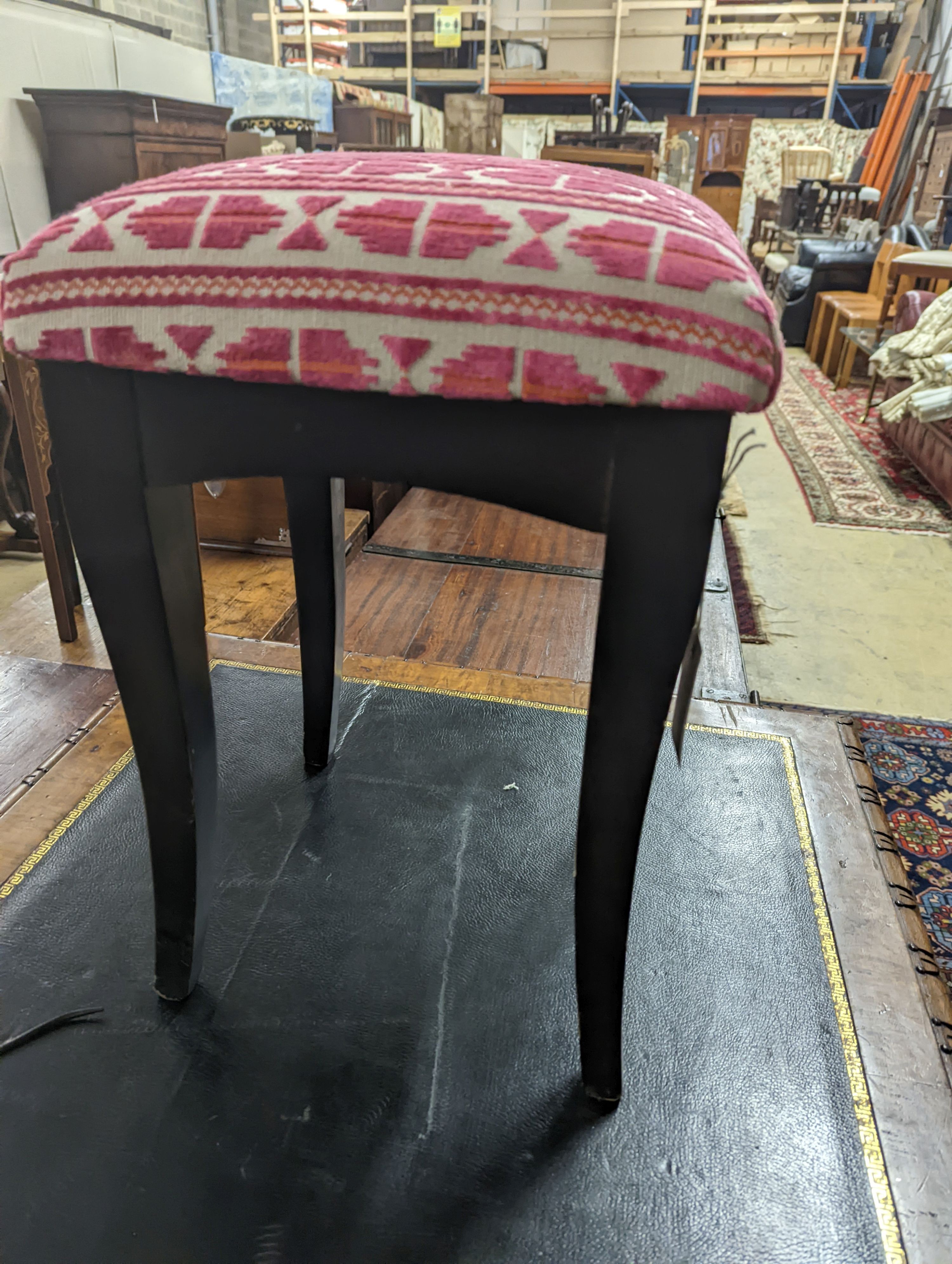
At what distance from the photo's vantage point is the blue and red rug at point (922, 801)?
125 centimetres

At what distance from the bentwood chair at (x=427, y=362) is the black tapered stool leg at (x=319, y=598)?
34 centimetres

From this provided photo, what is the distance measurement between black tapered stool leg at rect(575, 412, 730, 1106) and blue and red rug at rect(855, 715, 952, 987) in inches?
27.3

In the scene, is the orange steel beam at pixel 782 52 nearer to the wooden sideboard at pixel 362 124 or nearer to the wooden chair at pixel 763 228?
the wooden chair at pixel 763 228

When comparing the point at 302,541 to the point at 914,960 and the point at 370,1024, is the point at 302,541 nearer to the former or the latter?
the point at 370,1024

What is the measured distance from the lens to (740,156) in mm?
9508

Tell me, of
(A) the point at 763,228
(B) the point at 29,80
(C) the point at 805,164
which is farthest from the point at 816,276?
(C) the point at 805,164

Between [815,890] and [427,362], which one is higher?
[427,362]

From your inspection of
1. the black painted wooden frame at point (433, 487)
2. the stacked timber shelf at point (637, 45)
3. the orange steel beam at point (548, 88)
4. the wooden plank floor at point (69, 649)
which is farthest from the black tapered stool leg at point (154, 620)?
the orange steel beam at point (548, 88)

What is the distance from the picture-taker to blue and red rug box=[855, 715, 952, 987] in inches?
49.1

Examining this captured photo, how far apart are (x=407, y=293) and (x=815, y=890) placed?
2.60 ft

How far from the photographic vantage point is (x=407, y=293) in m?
0.46

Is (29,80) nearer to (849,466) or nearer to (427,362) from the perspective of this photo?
(427,362)

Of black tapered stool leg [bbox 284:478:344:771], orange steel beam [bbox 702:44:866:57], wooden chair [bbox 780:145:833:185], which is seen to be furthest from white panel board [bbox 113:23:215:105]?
orange steel beam [bbox 702:44:866:57]

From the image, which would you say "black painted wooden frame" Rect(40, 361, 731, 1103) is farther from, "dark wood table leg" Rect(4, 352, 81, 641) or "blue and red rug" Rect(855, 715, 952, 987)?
"dark wood table leg" Rect(4, 352, 81, 641)
